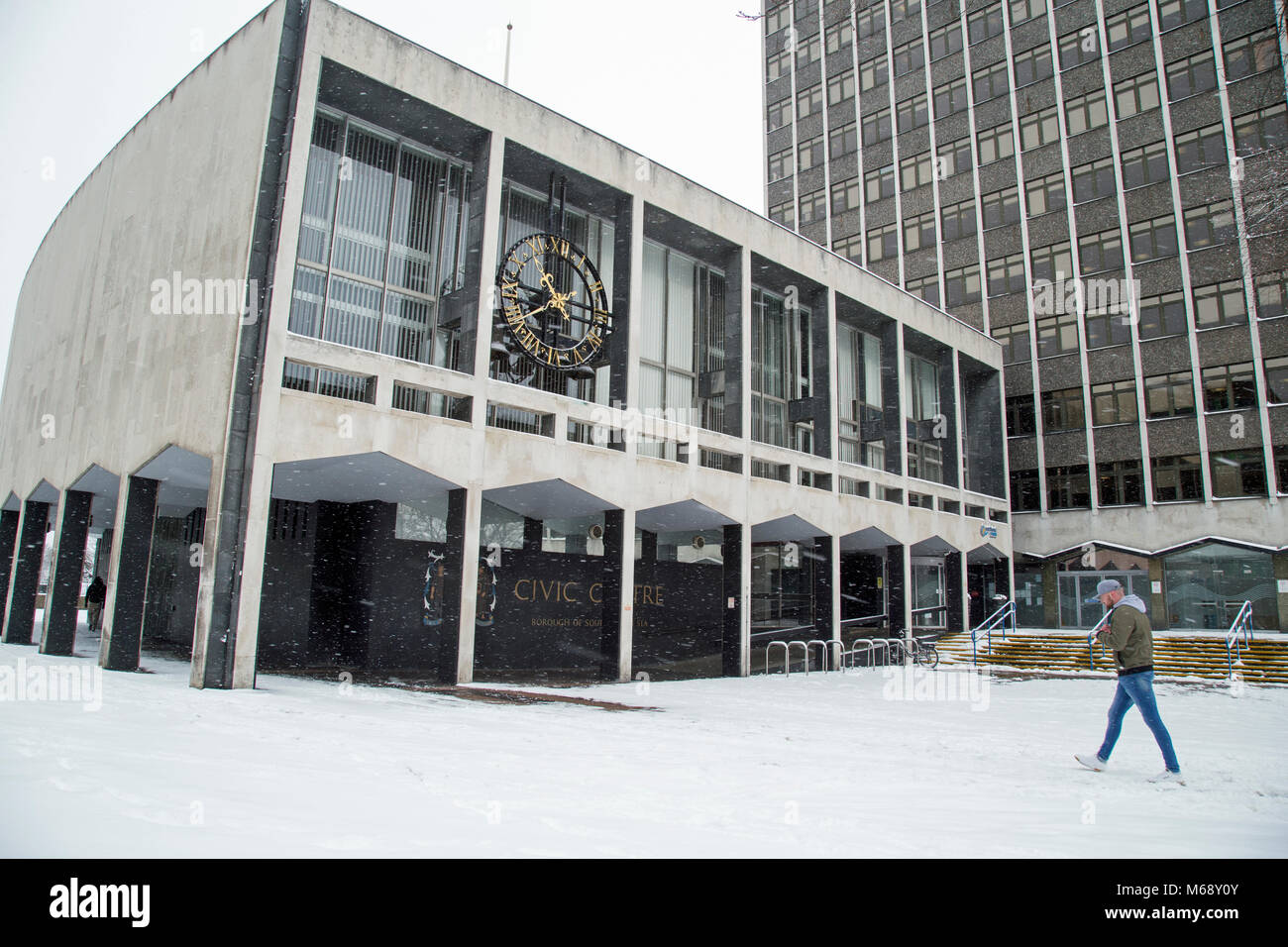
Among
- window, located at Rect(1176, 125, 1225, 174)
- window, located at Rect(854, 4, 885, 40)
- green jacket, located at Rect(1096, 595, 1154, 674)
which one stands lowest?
green jacket, located at Rect(1096, 595, 1154, 674)

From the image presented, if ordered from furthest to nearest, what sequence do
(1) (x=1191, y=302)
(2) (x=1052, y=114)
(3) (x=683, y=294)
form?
(2) (x=1052, y=114), (1) (x=1191, y=302), (3) (x=683, y=294)

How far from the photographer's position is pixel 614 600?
695 inches

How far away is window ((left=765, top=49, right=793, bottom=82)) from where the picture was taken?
48.5m

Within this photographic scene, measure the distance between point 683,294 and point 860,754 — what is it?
16475mm

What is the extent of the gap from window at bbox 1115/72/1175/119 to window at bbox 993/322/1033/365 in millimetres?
9598

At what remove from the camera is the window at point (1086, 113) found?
113 ft

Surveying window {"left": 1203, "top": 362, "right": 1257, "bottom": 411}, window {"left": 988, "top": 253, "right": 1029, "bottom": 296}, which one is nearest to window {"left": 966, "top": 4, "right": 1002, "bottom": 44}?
window {"left": 988, "top": 253, "right": 1029, "bottom": 296}

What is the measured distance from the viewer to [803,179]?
4612 cm

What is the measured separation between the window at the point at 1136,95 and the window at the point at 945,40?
29.4 feet

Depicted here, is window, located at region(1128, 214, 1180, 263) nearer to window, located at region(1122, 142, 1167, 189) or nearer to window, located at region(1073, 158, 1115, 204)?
window, located at region(1122, 142, 1167, 189)

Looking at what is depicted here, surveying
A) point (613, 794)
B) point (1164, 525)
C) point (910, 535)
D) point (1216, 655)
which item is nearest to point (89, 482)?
point (613, 794)

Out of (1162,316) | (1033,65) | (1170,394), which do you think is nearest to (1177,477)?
(1170,394)

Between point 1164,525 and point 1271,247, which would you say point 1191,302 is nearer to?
point 1271,247
